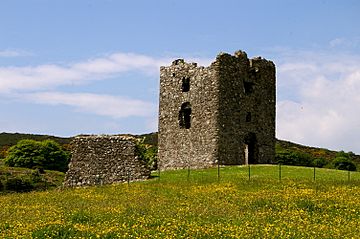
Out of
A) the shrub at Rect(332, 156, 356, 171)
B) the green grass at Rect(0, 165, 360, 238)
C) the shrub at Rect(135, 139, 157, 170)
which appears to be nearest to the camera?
the green grass at Rect(0, 165, 360, 238)

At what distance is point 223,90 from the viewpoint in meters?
46.1

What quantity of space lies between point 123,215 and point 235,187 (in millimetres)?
12285

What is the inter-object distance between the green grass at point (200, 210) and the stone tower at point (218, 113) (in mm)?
6603

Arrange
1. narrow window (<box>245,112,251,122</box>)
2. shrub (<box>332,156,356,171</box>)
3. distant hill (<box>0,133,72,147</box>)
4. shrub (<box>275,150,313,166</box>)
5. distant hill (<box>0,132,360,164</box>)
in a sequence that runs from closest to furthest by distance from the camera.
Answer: narrow window (<box>245,112,251,122</box>)
shrub (<box>332,156,356,171</box>)
shrub (<box>275,150,313,166</box>)
distant hill (<box>0,132,360,164</box>)
distant hill (<box>0,133,72,147</box>)

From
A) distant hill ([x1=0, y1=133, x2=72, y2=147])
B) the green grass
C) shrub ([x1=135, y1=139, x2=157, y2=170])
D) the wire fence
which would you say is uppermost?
distant hill ([x1=0, y1=133, x2=72, y2=147])

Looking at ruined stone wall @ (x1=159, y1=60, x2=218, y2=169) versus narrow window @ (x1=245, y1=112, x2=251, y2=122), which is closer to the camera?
ruined stone wall @ (x1=159, y1=60, x2=218, y2=169)

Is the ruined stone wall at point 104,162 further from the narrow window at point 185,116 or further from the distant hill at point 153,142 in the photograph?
the distant hill at point 153,142

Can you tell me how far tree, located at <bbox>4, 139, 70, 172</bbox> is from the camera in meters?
92.9

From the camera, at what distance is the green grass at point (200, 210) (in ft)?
60.6

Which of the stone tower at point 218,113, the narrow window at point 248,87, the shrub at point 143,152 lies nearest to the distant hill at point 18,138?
the stone tower at point 218,113

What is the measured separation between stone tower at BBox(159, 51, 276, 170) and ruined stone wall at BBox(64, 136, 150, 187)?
6.13m

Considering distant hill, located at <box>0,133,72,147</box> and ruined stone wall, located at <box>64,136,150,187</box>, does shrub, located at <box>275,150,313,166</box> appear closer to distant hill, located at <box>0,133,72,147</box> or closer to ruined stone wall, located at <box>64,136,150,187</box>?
ruined stone wall, located at <box>64,136,150,187</box>

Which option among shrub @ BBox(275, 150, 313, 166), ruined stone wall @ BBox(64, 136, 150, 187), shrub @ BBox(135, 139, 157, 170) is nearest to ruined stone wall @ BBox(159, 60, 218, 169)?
shrub @ BBox(135, 139, 157, 170)

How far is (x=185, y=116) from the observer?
48344 millimetres
